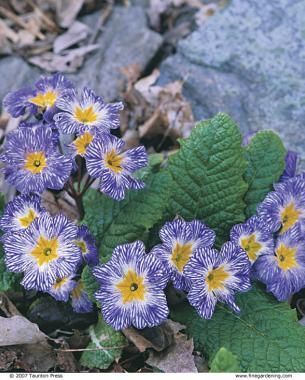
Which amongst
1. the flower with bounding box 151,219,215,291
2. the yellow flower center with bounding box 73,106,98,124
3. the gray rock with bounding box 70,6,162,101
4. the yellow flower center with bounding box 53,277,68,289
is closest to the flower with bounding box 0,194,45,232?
the yellow flower center with bounding box 53,277,68,289

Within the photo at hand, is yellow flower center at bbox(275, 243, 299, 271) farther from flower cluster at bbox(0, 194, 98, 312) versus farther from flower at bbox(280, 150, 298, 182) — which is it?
flower cluster at bbox(0, 194, 98, 312)

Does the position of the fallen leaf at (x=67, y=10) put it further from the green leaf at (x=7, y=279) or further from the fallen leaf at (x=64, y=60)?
the green leaf at (x=7, y=279)

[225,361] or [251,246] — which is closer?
[225,361]

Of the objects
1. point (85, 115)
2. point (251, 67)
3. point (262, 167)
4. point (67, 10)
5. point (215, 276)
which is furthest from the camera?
point (67, 10)

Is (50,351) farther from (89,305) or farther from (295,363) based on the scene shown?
(295,363)

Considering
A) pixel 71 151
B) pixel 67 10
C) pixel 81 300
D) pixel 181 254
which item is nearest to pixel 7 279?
pixel 81 300

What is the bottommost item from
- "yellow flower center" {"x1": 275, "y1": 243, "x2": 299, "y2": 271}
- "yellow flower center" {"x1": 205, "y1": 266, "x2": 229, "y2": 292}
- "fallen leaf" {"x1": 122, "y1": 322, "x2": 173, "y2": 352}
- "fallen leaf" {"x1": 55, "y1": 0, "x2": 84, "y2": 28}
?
"fallen leaf" {"x1": 122, "y1": 322, "x2": 173, "y2": 352}

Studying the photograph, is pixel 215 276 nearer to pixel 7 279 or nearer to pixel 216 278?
pixel 216 278
